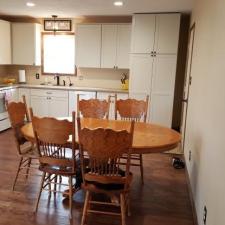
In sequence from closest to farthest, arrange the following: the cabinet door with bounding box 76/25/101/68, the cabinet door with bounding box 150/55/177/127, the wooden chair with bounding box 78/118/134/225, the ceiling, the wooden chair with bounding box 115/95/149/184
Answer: the wooden chair with bounding box 78/118/134/225 → the wooden chair with bounding box 115/95/149/184 → the ceiling → the cabinet door with bounding box 150/55/177/127 → the cabinet door with bounding box 76/25/101/68

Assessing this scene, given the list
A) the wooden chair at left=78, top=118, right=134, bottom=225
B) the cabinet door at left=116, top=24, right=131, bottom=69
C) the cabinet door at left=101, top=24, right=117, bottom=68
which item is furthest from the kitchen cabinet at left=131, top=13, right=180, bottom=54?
the wooden chair at left=78, top=118, right=134, bottom=225

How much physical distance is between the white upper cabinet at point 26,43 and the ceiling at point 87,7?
335mm

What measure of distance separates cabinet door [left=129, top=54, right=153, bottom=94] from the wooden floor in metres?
1.94

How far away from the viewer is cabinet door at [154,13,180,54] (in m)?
4.77

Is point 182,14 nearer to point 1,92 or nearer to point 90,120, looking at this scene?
point 90,120

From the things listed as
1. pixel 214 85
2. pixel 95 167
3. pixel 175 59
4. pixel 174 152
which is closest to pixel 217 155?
pixel 214 85

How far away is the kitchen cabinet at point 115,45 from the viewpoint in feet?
17.3

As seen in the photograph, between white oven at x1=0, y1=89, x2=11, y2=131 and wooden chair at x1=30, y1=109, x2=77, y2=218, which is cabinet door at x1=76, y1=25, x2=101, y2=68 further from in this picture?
wooden chair at x1=30, y1=109, x2=77, y2=218

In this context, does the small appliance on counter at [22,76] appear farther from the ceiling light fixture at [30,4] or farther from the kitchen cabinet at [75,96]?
the ceiling light fixture at [30,4]

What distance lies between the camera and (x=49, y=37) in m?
5.87

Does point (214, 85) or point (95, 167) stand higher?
point (214, 85)

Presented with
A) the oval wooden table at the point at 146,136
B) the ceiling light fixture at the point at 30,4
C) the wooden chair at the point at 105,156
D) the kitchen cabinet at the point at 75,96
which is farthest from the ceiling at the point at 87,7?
the wooden chair at the point at 105,156

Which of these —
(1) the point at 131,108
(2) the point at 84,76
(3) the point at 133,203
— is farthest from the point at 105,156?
(2) the point at 84,76

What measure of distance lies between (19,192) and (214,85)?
2267 mm
